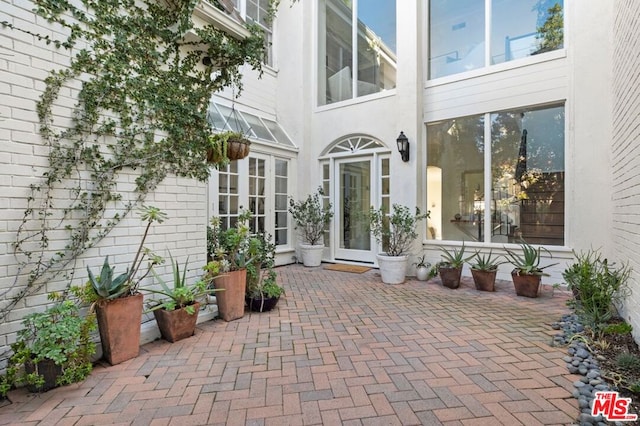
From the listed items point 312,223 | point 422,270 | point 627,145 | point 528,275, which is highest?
point 627,145

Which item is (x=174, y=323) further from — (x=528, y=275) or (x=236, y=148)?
(x=528, y=275)

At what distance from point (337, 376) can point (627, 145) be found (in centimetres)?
379

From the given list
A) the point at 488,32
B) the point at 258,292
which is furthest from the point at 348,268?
the point at 488,32

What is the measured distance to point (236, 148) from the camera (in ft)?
12.4

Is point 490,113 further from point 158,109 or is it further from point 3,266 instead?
point 3,266

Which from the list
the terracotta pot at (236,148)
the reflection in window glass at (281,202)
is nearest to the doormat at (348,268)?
the reflection in window glass at (281,202)

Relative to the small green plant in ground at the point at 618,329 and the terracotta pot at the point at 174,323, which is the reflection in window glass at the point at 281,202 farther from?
the small green plant in ground at the point at 618,329

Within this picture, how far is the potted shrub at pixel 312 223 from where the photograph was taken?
22.2ft

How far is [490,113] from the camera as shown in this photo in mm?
5512

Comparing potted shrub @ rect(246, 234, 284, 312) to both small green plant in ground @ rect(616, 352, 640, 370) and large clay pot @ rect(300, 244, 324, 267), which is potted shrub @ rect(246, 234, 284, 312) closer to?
large clay pot @ rect(300, 244, 324, 267)

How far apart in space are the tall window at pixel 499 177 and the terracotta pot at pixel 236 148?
12.2 ft

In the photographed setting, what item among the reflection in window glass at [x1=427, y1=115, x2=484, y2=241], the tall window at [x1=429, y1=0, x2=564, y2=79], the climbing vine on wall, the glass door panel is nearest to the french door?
the glass door panel

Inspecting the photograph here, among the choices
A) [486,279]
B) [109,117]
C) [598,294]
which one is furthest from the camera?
[486,279]

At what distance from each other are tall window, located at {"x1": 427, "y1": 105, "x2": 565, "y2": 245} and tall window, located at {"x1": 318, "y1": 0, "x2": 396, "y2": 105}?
65.7 inches
